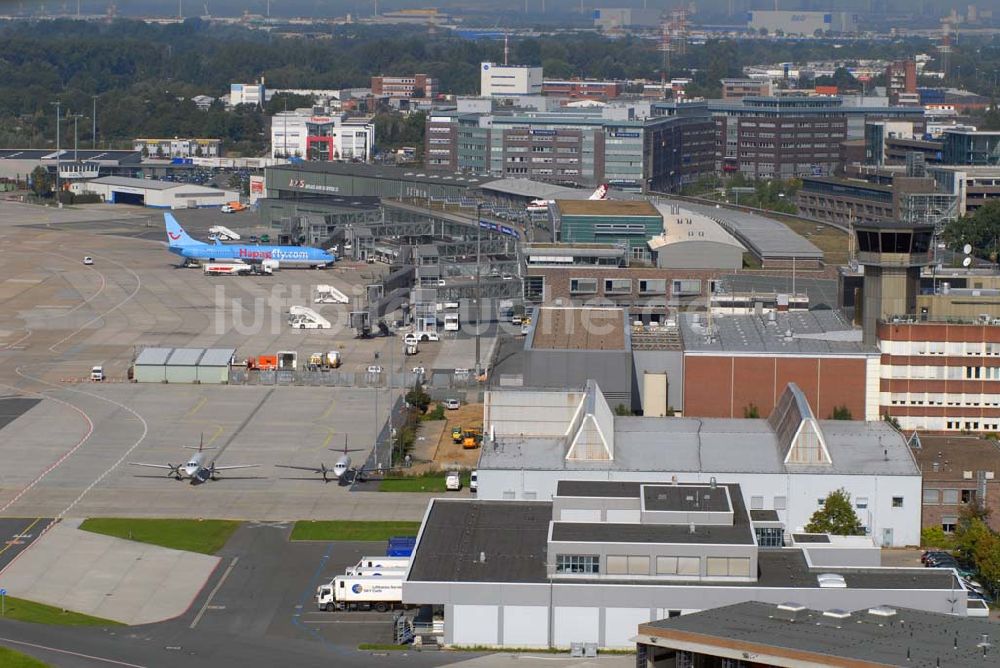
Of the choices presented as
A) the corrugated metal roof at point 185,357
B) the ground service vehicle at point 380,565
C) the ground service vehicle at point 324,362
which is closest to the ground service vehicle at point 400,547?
the ground service vehicle at point 380,565

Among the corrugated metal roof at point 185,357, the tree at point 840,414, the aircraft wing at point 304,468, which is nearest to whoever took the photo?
the aircraft wing at point 304,468

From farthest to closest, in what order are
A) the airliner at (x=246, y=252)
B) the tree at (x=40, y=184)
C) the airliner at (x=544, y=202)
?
the tree at (x=40, y=184) < the airliner at (x=544, y=202) < the airliner at (x=246, y=252)

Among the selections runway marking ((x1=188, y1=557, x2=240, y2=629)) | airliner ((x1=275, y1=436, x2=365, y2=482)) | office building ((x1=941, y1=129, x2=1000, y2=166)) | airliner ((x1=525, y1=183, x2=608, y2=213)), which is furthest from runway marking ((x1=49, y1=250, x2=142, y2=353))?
office building ((x1=941, y1=129, x2=1000, y2=166))

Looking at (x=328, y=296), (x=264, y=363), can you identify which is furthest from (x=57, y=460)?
(x=328, y=296)

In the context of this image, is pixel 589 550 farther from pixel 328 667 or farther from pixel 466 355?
pixel 466 355

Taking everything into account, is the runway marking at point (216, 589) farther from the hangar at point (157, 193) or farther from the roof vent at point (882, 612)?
the hangar at point (157, 193)
